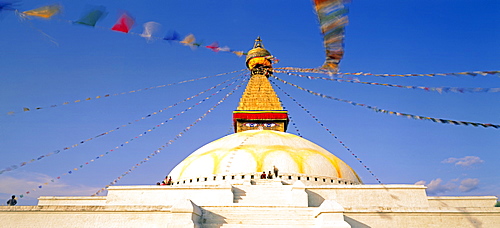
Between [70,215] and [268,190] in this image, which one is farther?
[268,190]

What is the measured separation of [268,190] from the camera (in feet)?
42.0

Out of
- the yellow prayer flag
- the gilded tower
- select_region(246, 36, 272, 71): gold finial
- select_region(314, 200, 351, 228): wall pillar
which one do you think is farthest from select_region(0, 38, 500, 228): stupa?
the yellow prayer flag

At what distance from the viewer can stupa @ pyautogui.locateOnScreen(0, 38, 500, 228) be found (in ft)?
31.9

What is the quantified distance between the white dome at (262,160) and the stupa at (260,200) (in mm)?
45

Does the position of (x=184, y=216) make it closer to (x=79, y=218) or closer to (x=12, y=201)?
(x=79, y=218)

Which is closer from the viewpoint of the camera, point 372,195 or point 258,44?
point 372,195

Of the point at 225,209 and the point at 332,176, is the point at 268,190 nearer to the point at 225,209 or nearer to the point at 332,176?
the point at 225,209

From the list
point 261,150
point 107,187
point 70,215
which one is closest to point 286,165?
point 261,150

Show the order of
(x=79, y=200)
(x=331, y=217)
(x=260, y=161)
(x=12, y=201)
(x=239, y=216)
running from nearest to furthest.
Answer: (x=331, y=217)
(x=239, y=216)
(x=12, y=201)
(x=79, y=200)
(x=260, y=161)

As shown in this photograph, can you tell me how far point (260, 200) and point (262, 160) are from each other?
11.3 feet

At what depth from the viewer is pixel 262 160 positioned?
15797 millimetres

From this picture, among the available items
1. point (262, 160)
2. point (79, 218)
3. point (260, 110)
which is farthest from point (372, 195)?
point (260, 110)

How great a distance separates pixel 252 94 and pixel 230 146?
6.14m

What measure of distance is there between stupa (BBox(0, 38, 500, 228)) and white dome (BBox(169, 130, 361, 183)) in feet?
0.15
